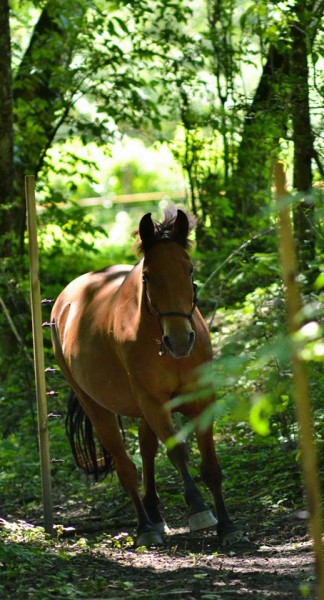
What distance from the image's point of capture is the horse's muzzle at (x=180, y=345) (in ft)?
18.7

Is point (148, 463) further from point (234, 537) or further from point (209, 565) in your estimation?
point (209, 565)

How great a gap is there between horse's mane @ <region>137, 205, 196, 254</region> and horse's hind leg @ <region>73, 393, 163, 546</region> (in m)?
1.58

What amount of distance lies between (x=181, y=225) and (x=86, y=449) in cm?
245

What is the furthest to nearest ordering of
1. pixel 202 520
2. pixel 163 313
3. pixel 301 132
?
pixel 301 132, pixel 202 520, pixel 163 313

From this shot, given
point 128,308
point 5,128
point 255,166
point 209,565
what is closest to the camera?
point 209,565

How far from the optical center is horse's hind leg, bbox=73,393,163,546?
652cm

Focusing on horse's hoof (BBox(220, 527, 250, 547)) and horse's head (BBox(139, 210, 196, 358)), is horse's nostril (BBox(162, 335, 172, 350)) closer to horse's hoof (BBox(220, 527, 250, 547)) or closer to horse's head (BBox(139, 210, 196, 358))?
horse's head (BBox(139, 210, 196, 358))

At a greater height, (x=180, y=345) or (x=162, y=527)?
(x=180, y=345)

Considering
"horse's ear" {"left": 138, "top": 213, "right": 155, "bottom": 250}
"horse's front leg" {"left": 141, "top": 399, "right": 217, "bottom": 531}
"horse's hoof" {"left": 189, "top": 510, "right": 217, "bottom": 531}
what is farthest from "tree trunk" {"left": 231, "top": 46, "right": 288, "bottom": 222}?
"horse's hoof" {"left": 189, "top": 510, "right": 217, "bottom": 531}

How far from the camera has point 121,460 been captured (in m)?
7.14

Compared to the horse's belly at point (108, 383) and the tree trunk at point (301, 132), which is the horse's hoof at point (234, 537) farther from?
the tree trunk at point (301, 132)

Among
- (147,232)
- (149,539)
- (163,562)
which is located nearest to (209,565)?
(163,562)

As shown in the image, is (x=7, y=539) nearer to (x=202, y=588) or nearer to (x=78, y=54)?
(x=202, y=588)

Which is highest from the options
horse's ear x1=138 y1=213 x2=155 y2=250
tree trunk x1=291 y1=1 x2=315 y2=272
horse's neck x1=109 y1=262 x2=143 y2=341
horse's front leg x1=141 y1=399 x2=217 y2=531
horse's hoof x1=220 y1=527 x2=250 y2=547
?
tree trunk x1=291 y1=1 x2=315 y2=272
